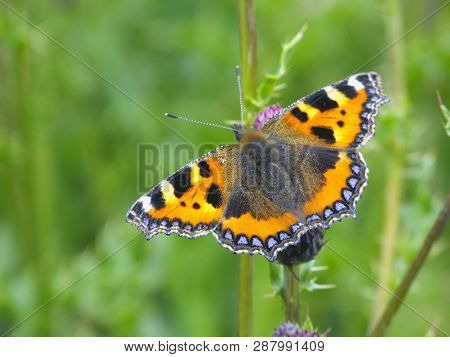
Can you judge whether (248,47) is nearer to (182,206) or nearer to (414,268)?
(182,206)

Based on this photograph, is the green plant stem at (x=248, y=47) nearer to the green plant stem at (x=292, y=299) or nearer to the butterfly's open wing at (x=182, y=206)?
the butterfly's open wing at (x=182, y=206)

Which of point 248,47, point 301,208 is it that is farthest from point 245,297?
point 248,47

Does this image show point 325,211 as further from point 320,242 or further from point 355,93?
point 355,93

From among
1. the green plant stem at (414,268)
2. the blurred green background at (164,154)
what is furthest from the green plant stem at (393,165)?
the green plant stem at (414,268)

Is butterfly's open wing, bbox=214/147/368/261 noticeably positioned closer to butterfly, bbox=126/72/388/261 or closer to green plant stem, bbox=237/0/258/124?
butterfly, bbox=126/72/388/261

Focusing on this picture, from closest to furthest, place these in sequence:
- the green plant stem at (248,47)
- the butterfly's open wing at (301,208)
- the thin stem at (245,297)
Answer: the butterfly's open wing at (301,208)
the thin stem at (245,297)
the green plant stem at (248,47)

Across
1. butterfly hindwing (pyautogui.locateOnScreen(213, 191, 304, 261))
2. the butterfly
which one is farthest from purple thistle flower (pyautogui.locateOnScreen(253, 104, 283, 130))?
butterfly hindwing (pyautogui.locateOnScreen(213, 191, 304, 261))
